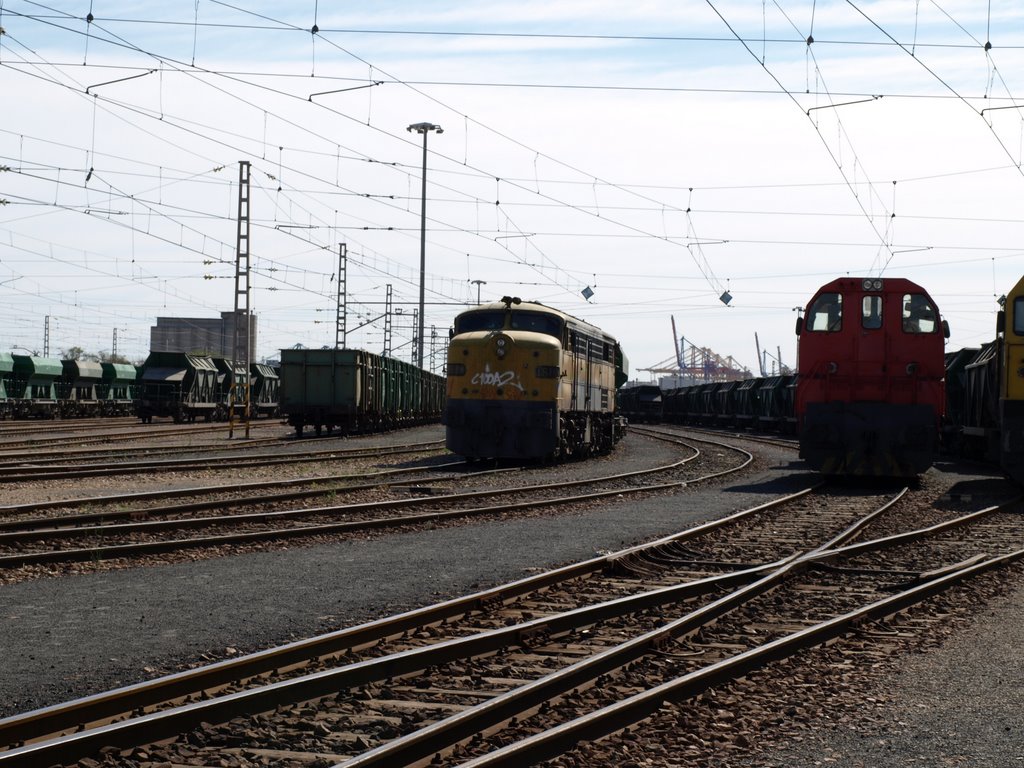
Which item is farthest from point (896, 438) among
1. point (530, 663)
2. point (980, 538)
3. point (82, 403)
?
point (82, 403)

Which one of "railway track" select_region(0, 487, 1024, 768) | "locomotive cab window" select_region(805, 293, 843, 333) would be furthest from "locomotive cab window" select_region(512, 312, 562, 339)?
"railway track" select_region(0, 487, 1024, 768)

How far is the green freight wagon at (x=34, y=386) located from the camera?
51.8 metres

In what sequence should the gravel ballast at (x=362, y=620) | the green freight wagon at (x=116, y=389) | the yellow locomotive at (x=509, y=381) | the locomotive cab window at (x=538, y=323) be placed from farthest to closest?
the green freight wagon at (x=116, y=389), the locomotive cab window at (x=538, y=323), the yellow locomotive at (x=509, y=381), the gravel ballast at (x=362, y=620)

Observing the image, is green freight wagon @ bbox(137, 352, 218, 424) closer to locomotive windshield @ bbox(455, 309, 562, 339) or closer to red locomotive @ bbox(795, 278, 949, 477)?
locomotive windshield @ bbox(455, 309, 562, 339)

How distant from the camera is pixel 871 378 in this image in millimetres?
21141

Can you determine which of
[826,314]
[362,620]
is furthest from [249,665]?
[826,314]

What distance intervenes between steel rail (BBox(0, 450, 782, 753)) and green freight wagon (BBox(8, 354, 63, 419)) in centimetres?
4661

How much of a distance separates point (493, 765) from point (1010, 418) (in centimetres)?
1551

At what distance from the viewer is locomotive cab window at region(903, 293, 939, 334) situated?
21219mm

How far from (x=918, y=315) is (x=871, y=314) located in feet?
2.70

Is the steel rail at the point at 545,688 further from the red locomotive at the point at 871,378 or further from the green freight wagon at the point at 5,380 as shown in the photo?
the green freight wagon at the point at 5,380

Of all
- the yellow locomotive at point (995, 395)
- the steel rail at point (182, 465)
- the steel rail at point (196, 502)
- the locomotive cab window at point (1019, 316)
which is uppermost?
the locomotive cab window at point (1019, 316)

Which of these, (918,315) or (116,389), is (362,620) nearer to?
(918,315)

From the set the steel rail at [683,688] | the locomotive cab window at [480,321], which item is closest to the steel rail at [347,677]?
the steel rail at [683,688]
